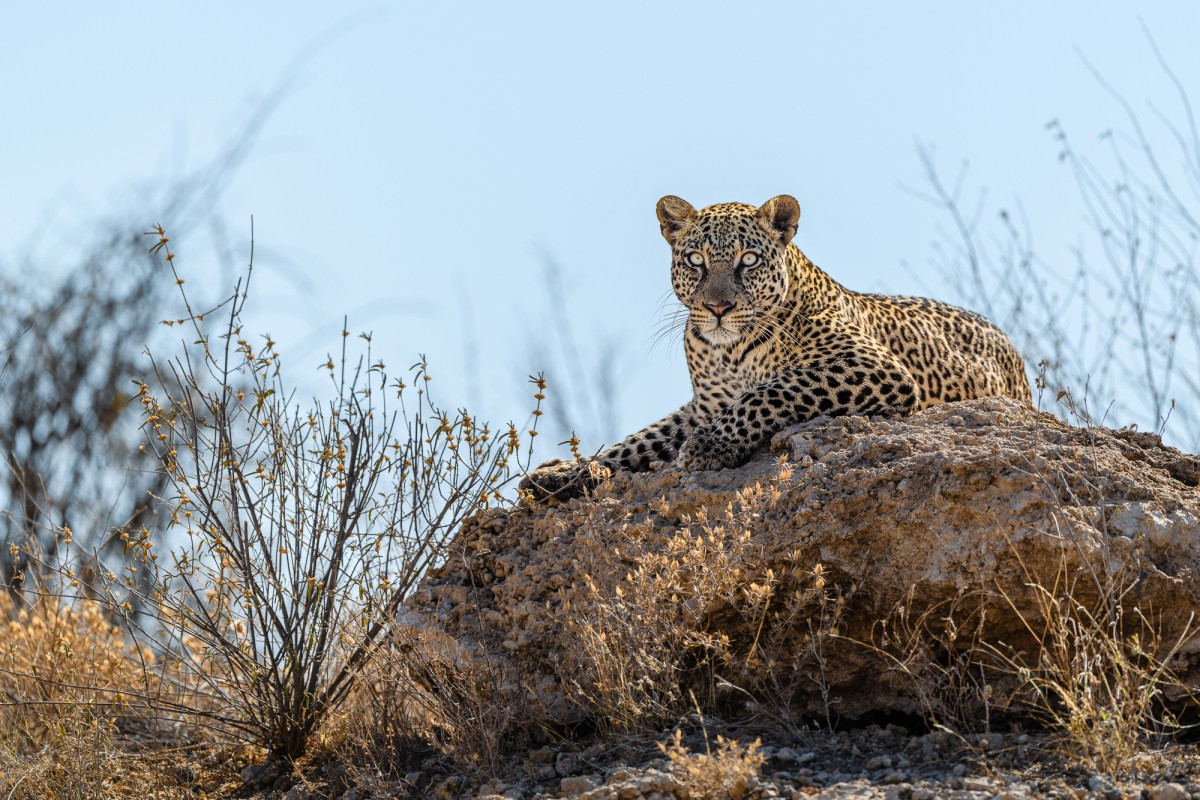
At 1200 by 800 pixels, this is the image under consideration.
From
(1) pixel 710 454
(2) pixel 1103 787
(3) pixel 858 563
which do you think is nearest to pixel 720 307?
(1) pixel 710 454

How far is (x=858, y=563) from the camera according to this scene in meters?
6.52

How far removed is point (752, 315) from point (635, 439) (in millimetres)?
934

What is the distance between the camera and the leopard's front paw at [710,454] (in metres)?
7.38

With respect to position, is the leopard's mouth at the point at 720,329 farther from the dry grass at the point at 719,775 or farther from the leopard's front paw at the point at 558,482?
the dry grass at the point at 719,775

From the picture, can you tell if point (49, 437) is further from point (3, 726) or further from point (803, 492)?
point (803, 492)

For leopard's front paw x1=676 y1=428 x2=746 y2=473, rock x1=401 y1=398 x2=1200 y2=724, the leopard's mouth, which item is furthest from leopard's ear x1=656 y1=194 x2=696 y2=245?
rock x1=401 y1=398 x2=1200 y2=724

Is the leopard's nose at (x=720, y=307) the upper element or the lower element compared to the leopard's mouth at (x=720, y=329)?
A: upper

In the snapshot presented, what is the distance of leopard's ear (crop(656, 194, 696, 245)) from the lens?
9117 mm

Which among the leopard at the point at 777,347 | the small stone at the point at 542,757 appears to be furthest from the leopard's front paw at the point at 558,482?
the small stone at the point at 542,757

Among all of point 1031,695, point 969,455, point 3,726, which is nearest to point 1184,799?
point 1031,695

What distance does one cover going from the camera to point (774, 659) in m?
6.50

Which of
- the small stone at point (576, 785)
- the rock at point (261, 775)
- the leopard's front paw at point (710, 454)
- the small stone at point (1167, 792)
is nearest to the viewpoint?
the small stone at point (1167, 792)

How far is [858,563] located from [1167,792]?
155 centimetres

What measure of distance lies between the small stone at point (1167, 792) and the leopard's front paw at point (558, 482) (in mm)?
→ 3010
